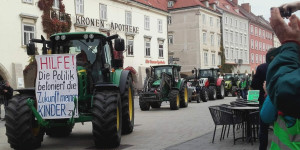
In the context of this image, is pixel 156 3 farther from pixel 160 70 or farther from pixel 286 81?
pixel 286 81

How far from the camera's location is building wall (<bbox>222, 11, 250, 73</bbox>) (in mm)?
60287

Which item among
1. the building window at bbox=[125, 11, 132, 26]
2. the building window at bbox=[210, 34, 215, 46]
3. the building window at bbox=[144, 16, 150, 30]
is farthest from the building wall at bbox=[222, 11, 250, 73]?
the building window at bbox=[125, 11, 132, 26]

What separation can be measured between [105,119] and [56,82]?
149cm

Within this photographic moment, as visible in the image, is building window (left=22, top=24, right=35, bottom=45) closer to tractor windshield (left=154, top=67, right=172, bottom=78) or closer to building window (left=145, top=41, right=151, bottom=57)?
tractor windshield (left=154, top=67, right=172, bottom=78)

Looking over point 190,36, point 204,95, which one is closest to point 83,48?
point 204,95

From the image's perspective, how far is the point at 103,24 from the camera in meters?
33.9

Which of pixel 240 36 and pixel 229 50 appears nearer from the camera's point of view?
pixel 229 50

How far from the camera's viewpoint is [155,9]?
136ft

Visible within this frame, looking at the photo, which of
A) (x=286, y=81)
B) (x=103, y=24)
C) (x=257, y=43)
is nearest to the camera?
(x=286, y=81)

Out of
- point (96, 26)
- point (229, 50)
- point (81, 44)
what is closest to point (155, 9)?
point (96, 26)

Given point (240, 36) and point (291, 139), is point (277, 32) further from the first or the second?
point (240, 36)

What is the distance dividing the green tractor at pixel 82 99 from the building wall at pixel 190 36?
4209 cm

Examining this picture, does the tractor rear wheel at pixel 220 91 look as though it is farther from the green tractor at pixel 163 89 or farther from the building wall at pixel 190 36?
the building wall at pixel 190 36

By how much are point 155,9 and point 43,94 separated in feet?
111
